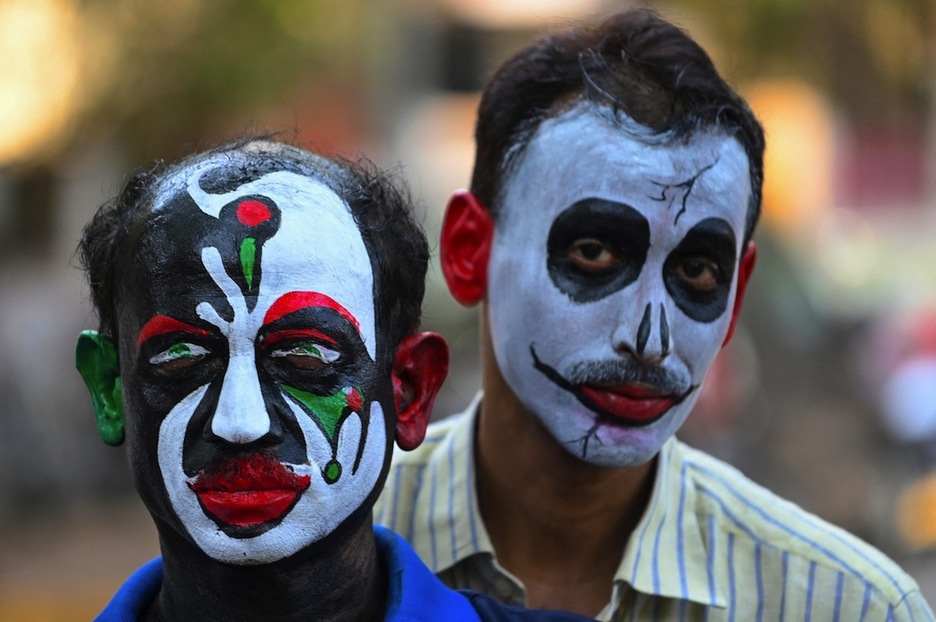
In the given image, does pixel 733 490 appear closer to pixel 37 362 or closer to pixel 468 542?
pixel 468 542

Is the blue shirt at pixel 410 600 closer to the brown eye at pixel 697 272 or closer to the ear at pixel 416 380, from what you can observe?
the ear at pixel 416 380

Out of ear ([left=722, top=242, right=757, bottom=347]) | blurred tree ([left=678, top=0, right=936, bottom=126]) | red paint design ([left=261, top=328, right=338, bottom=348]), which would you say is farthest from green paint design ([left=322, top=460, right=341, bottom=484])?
blurred tree ([left=678, top=0, right=936, bottom=126])

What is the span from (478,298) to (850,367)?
7.06 meters

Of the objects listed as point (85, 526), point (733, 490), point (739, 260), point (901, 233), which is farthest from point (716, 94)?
point (901, 233)

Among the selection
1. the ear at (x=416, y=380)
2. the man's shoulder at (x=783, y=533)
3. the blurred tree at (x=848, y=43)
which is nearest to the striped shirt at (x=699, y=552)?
the man's shoulder at (x=783, y=533)

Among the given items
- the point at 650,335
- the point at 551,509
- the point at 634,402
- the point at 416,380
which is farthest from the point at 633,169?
the point at 551,509

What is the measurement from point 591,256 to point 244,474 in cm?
108

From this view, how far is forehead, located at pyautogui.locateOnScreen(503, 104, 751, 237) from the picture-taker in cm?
326

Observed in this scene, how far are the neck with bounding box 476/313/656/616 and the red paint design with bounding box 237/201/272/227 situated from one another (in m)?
1.03

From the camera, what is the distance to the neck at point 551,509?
3520 mm

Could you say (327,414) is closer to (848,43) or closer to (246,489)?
(246,489)

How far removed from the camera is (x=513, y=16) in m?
21.4

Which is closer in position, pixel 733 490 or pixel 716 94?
pixel 716 94

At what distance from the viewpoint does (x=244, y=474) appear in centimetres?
259
